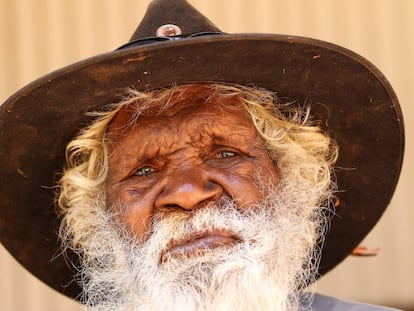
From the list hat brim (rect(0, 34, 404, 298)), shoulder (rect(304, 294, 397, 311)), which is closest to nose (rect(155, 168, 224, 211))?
hat brim (rect(0, 34, 404, 298))

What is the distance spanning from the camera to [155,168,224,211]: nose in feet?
9.46

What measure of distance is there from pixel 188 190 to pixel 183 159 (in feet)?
0.50

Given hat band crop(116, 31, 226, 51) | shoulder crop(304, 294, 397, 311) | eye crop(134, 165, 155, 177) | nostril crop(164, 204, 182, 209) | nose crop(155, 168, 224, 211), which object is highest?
hat band crop(116, 31, 226, 51)

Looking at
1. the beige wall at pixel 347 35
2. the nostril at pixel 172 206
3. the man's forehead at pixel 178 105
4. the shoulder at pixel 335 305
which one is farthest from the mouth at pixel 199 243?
the beige wall at pixel 347 35

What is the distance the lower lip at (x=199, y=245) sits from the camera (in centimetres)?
285

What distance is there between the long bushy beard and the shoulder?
0.30 feet

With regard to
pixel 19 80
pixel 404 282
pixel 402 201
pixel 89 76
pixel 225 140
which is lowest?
pixel 404 282

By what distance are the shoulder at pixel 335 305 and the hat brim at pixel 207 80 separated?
239mm

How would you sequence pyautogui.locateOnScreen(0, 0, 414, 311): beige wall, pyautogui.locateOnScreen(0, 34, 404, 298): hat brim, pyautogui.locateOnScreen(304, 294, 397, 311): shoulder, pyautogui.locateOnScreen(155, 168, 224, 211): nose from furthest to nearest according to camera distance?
pyautogui.locateOnScreen(0, 0, 414, 311): beige wall, pyautogui.locateOnScreen(304, 294, 397, 311): shoulder, pyautogui.locateOnScreen(155, 168, 224, 211): nose, pyautogui.locateOnScreen(0, 34, 404, 298): hat brim

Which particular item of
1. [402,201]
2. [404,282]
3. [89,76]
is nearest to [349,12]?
[402,201]

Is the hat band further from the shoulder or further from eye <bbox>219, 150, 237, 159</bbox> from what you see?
the shoulder

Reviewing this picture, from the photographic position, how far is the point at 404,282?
14.1 ft

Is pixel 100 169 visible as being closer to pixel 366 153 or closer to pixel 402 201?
pixel 366 153

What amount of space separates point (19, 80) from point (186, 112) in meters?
1.60
